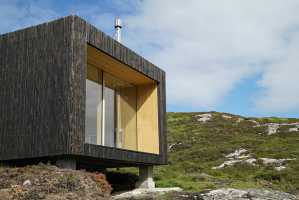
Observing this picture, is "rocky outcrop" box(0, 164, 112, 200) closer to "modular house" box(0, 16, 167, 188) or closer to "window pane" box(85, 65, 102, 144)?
"modular house" box(0, 16, 167, 188)

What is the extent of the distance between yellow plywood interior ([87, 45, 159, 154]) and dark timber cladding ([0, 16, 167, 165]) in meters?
1.92

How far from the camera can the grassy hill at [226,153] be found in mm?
20688

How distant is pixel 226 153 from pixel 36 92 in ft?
61.9

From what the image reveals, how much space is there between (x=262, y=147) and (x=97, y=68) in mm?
18199

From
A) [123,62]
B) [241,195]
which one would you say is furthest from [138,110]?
[241,195]

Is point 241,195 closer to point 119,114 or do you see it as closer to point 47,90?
point 119,114

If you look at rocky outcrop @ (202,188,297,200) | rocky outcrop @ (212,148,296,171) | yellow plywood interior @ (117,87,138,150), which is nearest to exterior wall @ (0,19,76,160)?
yellow plywood interior @ (117,87,138,150)

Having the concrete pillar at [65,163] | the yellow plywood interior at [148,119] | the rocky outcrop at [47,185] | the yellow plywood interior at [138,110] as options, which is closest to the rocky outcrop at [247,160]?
the yellow plywood interior at [148,119]

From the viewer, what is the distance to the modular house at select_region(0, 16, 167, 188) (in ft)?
43.3

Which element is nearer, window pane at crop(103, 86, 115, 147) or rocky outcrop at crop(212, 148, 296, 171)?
window pane at crop(103, 86, 115, 147)

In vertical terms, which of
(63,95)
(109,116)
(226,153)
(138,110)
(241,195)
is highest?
(138,110)

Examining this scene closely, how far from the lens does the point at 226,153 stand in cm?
3028

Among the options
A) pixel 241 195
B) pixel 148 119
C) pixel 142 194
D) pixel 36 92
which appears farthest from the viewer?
pixel 148 119

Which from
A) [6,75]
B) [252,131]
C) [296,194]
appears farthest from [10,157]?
[252,131]
